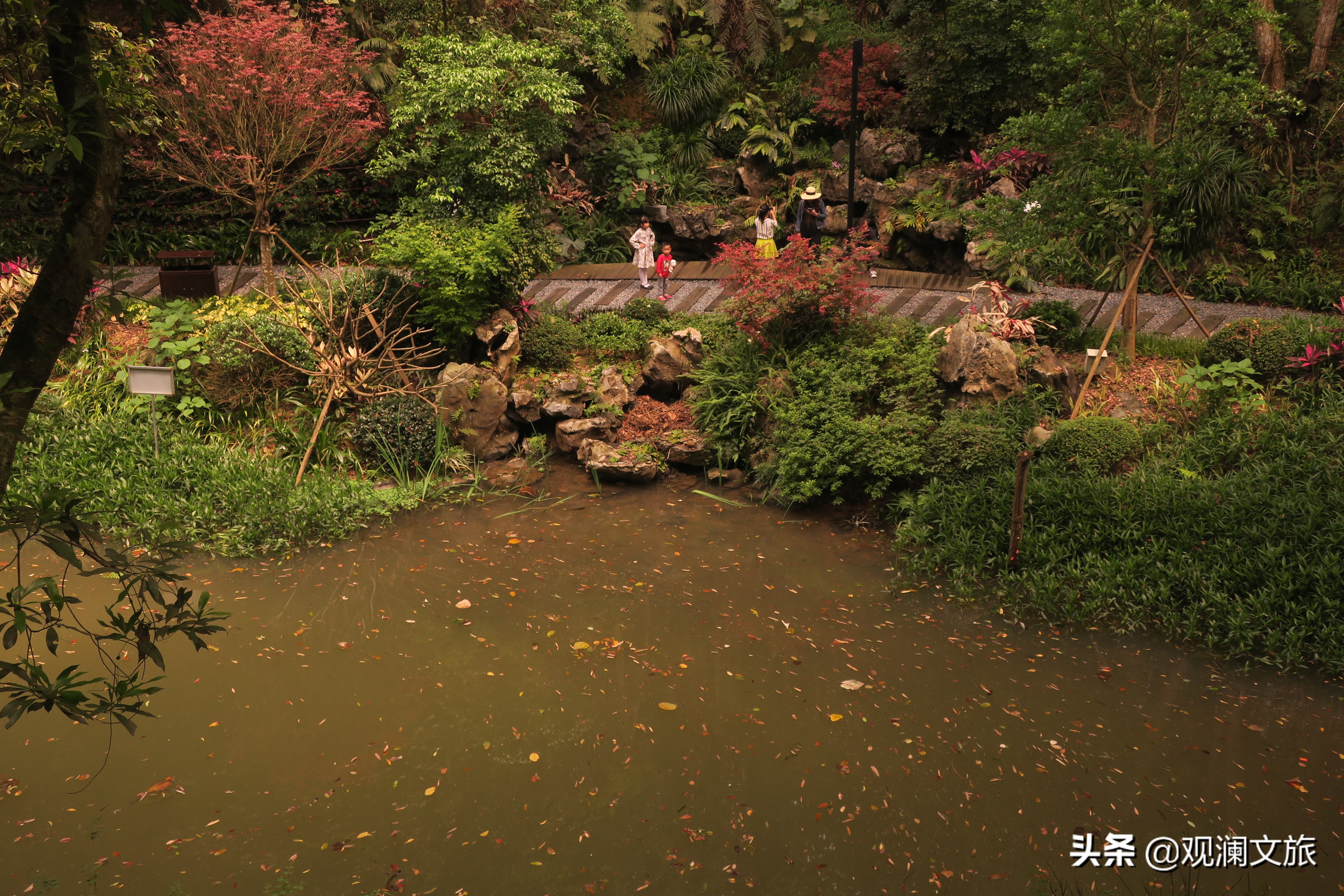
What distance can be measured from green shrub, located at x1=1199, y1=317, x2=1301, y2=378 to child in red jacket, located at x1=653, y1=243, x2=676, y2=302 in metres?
6.99

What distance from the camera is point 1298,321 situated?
357 inches

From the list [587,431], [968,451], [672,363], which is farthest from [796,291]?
[587,431]

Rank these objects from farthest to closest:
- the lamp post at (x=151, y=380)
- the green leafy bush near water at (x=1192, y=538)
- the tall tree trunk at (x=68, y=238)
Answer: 1. the lamp post at (x=151, y=380)
2. the green leafy bush near water at (x=1192, y=538)
3. the tall tree trunk at (x=68, y=238)

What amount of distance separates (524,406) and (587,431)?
2.89ft

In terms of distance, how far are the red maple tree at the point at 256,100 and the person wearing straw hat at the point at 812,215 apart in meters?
6.61

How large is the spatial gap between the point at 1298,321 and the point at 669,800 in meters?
8.32

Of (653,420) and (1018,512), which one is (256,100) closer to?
(653,420)

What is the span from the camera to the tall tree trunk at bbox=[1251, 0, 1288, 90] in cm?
1270

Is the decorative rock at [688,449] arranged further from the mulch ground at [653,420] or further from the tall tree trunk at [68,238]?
the tall tree trunk at [68,238]

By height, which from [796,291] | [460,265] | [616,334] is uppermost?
[460,265]

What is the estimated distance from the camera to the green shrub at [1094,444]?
27.2 ft

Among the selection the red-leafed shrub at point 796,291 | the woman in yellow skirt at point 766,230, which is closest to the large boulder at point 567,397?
the red-leafed shrub at point 796,291

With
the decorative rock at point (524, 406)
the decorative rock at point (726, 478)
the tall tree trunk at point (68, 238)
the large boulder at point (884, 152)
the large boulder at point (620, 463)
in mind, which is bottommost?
the decorative rock at point (726, 478)

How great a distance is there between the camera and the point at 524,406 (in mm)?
10562
